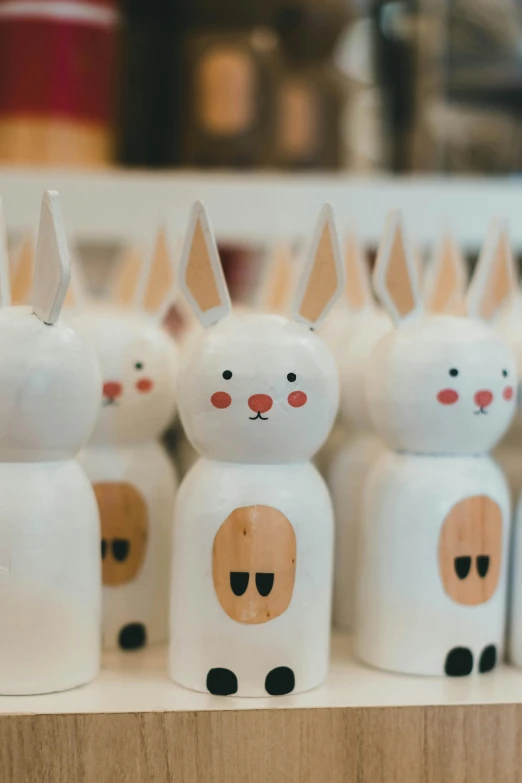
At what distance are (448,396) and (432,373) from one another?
2 centimetres

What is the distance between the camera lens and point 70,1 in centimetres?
118

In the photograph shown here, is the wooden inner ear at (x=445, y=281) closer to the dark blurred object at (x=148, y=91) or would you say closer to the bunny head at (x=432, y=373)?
the bunny head at (x=432, y=373)

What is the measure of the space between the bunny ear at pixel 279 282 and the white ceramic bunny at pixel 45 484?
12.4 inches

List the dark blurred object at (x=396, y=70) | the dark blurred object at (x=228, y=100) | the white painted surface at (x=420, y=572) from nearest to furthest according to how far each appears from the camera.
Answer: the white painted surface at (x=420, y=572) < the dark blurred object at (x=228, y=100) < the dark blurred object at (x=396, y=70)


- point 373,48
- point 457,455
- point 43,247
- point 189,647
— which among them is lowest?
point 189,647

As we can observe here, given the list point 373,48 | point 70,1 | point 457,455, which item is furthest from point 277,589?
point 373,48

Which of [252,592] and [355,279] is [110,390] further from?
[355,279]

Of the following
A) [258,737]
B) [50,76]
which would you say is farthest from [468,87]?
[258,737]

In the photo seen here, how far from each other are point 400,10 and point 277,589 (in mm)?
1016

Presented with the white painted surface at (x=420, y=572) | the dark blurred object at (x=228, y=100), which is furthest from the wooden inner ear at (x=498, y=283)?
the dark blurred object at (x=228, y=100)

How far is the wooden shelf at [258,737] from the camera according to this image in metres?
0.59

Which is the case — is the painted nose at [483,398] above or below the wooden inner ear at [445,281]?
below

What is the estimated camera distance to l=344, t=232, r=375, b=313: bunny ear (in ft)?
3.02

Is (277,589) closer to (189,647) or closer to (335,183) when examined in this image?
(189,647)
